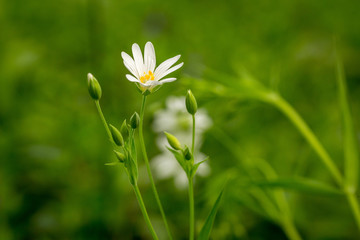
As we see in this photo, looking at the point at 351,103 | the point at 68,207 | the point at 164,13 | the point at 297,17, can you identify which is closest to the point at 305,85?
the point at 351,103

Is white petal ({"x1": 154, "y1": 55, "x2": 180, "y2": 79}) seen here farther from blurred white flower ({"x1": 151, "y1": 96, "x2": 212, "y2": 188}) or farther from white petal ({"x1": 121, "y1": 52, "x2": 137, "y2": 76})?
blurred white flower ({"x1": 151, "y1": 96, "x2": 212, "y2": 188})

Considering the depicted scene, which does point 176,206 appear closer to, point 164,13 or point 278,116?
point 278,116

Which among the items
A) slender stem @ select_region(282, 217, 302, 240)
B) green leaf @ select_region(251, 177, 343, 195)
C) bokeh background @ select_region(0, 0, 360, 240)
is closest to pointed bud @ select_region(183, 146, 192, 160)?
green leaf @ select_region(251, 177, 343, 195)

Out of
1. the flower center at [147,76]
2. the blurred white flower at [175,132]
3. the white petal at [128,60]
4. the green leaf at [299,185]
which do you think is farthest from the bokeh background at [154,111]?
the white petal at [128,60]

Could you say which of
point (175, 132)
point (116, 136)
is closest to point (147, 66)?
point (116, 136)

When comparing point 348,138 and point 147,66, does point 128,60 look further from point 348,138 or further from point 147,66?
point 348,138
